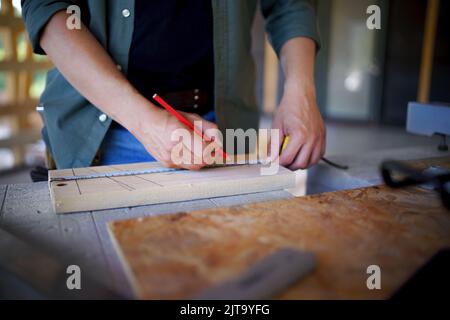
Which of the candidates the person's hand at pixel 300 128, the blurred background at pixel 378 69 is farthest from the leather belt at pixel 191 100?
the blurred background at pixel 378 69

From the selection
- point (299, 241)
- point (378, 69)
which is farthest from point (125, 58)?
point (378, 69)

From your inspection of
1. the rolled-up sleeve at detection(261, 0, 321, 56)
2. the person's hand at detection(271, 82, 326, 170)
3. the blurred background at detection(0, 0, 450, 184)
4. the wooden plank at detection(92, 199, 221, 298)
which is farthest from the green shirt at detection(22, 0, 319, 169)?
the blurred background at detection(0, 0, 450, 184)

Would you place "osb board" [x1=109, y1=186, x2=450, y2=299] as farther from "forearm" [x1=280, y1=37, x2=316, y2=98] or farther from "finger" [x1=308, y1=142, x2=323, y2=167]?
"forearm" [x1=280, y1=37, x2=316, y2=98]

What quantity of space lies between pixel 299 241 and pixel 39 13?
0.76m

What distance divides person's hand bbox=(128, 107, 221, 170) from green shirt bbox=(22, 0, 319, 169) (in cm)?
29

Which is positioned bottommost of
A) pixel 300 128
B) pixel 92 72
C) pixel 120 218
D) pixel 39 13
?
pixel 120 218

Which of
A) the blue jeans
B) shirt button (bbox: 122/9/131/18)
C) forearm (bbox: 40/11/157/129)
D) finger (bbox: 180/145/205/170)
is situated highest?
shirt button (bbox: 122/9/131/18)

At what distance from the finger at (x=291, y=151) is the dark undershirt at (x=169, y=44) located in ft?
1.17

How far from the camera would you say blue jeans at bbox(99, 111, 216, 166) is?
3.80 ft

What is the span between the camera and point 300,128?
107cm

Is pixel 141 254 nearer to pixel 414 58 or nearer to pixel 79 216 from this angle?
pixel 79 216

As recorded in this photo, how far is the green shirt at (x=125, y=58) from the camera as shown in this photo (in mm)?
1084

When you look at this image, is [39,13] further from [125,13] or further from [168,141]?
[168,141]
